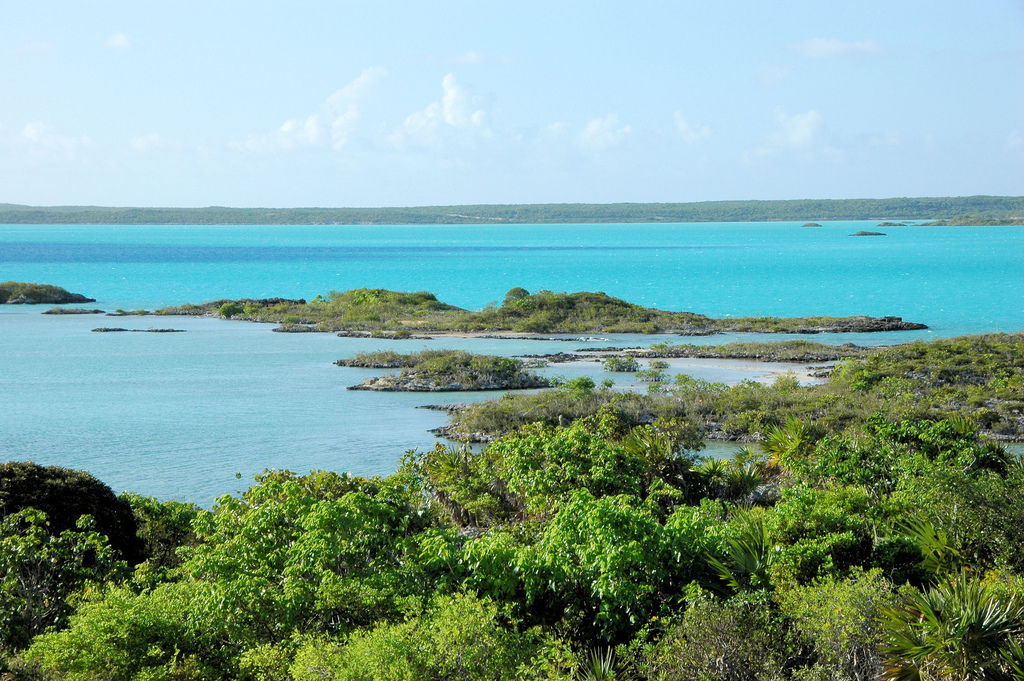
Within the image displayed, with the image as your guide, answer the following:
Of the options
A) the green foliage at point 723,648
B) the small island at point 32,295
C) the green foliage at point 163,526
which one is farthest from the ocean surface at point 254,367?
the green foliage at point 723,648

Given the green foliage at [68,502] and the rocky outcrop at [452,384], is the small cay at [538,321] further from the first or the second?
the green foliage at [68,502]

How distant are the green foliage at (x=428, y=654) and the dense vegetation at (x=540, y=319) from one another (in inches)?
2156

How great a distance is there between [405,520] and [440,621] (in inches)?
134

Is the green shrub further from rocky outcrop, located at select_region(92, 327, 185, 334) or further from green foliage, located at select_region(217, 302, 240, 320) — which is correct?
rocky outcrop, located at select_region(92, 327, 185, 334)

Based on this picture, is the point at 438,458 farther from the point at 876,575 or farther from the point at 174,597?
the point at 876,575

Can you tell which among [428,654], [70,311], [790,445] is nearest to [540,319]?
[70,311]

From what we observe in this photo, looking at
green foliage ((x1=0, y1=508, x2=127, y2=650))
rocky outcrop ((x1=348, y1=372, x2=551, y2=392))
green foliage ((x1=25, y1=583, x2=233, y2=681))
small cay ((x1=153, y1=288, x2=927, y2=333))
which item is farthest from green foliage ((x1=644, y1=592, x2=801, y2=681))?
small cay ((x1=153, y1=288, x2=927, y2=333))

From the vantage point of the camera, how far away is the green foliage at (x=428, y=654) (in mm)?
9180

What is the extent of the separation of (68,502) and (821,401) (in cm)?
2399

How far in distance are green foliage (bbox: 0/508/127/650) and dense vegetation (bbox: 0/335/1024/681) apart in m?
0.03

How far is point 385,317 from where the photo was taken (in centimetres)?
7275

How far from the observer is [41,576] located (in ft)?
42.7

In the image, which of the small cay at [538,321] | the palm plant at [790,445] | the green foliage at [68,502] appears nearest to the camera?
the green foliage at [68,502]


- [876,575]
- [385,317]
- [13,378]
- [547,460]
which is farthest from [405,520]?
[385,317]
